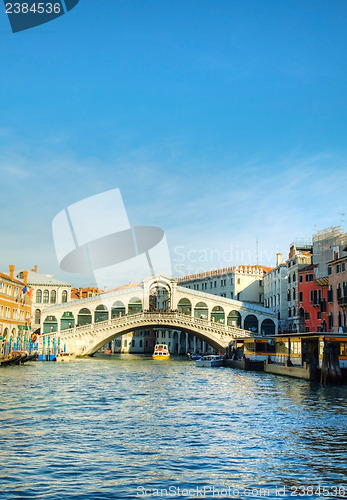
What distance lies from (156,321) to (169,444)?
41.2m

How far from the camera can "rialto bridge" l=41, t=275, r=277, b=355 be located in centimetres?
5328

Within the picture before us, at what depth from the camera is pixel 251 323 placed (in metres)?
60.5

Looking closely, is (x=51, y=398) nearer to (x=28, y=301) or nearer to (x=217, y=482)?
(x=217, y=482)

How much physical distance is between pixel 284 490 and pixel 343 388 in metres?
18.7

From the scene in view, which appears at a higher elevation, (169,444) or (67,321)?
(67,321)

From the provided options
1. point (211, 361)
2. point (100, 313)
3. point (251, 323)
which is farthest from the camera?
point (251, 323)

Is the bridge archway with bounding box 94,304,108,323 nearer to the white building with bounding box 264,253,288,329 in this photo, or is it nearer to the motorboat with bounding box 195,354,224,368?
the motorboat with bounding box 195,354,224,368

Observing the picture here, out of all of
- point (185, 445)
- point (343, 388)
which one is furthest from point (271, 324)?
point (185, 445)

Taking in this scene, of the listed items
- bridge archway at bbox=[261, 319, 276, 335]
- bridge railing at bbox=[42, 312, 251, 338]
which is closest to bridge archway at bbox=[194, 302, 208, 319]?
bridge railing at bbox=[42, 312, 251, 338]

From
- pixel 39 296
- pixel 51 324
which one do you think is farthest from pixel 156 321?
pixel 39 296

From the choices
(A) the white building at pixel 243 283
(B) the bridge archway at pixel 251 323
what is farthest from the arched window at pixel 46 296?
(A) the white building at pixel 243 283

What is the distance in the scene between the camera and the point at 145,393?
23.3 m

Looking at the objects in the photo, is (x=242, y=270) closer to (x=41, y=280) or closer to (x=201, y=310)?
(x=201, y=310)

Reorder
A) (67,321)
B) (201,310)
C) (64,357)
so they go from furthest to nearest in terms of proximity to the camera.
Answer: (201,310) < (67,321) < (64,357)
